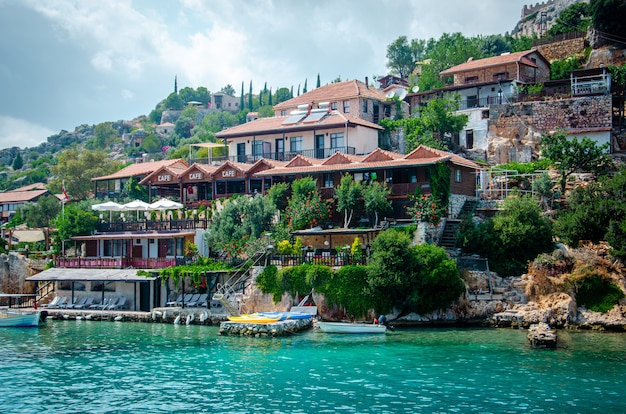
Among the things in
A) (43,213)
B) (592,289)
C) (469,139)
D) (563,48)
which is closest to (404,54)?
(563,48)

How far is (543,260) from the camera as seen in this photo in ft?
119

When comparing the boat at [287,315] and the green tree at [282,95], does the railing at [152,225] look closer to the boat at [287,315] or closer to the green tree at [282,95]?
the boat at [287,315]

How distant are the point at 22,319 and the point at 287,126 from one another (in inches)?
1044

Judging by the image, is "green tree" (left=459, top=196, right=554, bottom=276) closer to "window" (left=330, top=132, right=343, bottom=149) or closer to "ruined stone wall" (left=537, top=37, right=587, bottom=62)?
"window" (left=330, top=132, right=343, bottom=149)

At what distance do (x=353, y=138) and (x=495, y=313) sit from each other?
22.8 metres

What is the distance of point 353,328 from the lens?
33156 millimetres

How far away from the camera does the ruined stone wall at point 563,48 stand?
6857 cm

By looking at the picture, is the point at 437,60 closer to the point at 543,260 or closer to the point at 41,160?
the point at 543,260

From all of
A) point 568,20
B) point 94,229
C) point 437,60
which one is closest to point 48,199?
point 94,229

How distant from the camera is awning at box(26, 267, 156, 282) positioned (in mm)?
42938

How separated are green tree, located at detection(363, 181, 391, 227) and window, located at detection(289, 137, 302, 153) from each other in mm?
15147

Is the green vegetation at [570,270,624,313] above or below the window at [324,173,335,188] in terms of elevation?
below

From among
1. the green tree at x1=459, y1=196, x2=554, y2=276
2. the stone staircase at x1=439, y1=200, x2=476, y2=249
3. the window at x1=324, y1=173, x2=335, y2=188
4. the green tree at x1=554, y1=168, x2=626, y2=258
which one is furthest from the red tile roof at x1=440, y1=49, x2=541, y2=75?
the green tree at x1=459, y1=196, x2=554, y2=276

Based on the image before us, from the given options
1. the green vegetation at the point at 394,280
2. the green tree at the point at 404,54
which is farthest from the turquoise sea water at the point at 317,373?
the green tree at the point at 404,54
